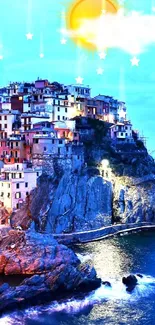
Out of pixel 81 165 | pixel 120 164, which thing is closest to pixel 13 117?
pixel 81 165

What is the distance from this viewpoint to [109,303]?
36.9 meters

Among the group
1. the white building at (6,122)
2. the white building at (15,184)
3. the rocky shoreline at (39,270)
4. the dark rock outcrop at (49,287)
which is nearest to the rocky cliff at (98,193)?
the white building at (15,184)

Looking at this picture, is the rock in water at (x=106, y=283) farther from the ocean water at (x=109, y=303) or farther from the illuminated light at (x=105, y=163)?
the illuminated light at (x=105, y=163)

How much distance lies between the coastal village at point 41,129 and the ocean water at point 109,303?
941cm

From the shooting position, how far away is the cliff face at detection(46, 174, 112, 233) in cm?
5459

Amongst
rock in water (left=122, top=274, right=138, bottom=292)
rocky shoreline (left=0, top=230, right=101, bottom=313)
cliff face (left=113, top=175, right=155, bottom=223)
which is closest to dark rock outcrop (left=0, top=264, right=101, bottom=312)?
rocky shoreline (left=0, top=230, right=101, bottom=313)

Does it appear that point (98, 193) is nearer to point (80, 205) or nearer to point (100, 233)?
point (80, 205)

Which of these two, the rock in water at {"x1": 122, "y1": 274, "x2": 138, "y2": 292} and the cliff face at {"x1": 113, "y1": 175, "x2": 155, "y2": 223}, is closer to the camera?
the rock in water at {"x1": 122, "y1": 274, "x2": 138, "y2": 292}

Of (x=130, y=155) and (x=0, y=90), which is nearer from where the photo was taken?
(x=130, y=155)

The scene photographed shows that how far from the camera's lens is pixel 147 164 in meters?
68.4

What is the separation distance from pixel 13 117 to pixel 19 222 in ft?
50.7

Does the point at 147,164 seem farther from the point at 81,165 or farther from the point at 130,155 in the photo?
the point at 81,165

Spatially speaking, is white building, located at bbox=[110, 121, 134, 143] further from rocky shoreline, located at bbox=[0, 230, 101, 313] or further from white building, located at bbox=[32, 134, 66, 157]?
rocky shoreline, located at bbox=[0, 230, 101, 313]

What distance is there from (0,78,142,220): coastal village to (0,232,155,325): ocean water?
9.41 meters
